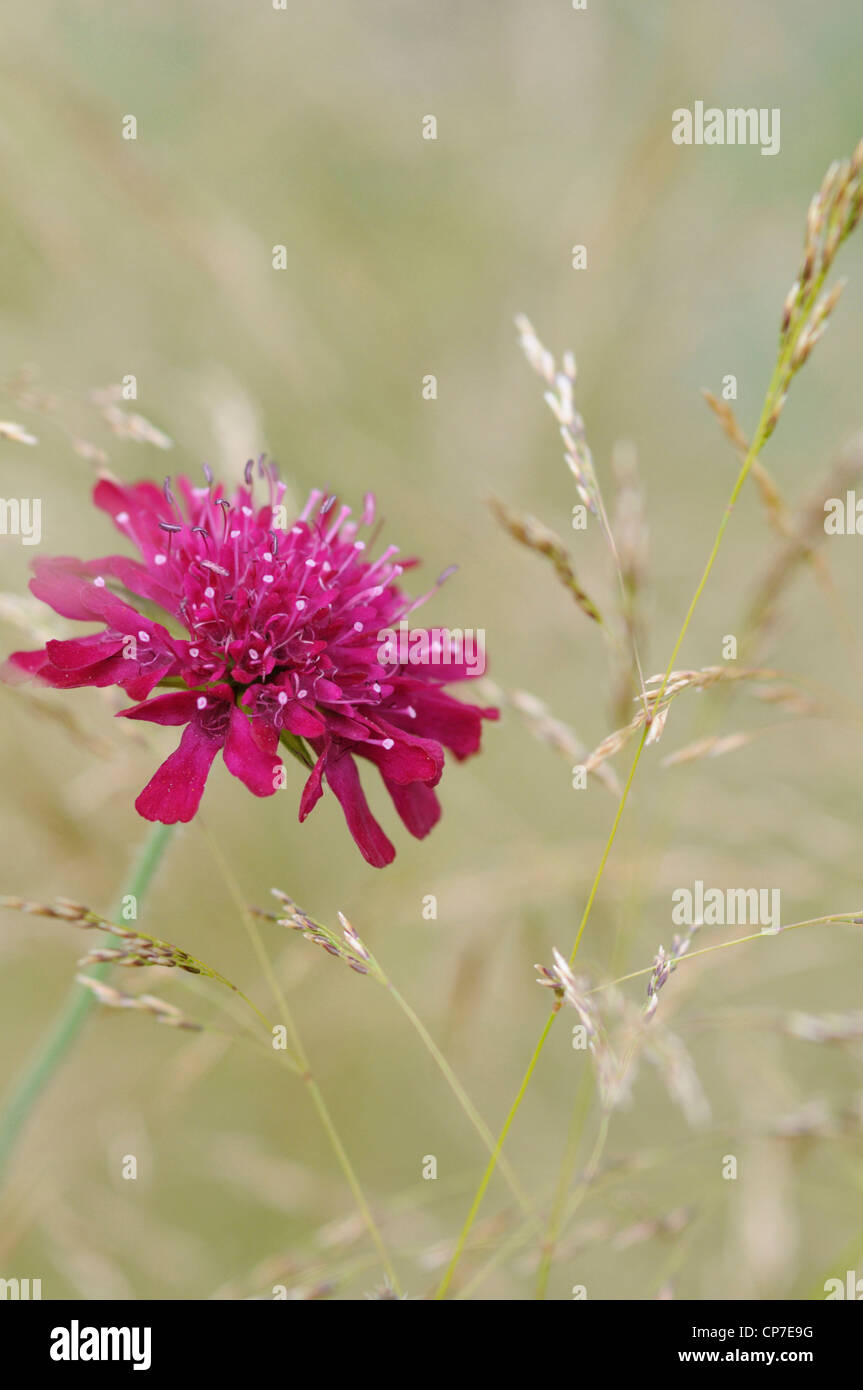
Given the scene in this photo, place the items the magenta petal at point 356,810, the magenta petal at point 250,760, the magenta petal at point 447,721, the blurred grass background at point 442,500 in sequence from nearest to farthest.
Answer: the magenta petal at point 250,760
the magenta petal at point 356,810
the magenta petal at point 447,721
the blurred grass background at point 442,500

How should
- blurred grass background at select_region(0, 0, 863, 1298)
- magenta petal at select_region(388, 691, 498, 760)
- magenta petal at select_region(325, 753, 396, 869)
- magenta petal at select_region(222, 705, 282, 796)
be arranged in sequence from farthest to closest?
blurred grass background at select_region(0, 0, 863, 1298), magenta petal at select_region(388, 691, 498, 760), magenta petal at select_region(325, 753, 396, 869), magenta petal at select_region(222, 705, 282, 796)

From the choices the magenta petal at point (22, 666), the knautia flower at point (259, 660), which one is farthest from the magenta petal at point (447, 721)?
the magenta petal at point (22, 666)

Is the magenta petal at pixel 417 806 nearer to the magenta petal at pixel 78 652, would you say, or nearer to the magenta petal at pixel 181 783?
the magenta petal at pixel 181 783

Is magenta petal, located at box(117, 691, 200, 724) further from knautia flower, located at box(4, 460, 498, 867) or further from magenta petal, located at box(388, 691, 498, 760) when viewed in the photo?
magenta petal, located at box(388, 691, 498, 760)

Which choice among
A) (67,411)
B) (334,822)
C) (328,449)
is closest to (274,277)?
(328,449)

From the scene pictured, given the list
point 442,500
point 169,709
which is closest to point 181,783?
point 169,709

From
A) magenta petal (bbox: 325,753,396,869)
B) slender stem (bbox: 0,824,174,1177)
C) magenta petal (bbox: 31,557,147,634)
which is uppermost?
magenta petal (bbox: 31,557,147,634)

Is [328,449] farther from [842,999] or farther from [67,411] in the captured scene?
[842,999]

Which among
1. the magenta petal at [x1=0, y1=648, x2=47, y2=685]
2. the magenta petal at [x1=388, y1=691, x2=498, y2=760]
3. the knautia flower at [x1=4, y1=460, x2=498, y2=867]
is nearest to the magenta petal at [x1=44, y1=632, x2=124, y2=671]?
the knautia flower at [x1=4, y1=460, x2=498, y2=867]
